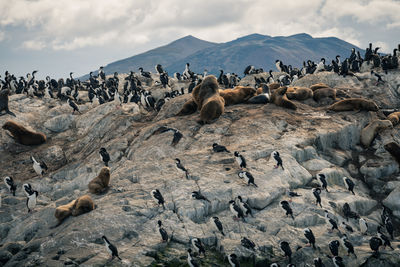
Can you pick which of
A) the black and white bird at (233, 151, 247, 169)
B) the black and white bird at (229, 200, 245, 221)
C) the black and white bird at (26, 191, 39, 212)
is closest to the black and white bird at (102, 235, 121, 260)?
the black and white bird at (229, 200, 245, 221)

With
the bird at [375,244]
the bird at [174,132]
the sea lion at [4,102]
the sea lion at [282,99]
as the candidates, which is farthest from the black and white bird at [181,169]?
the sea lion at [4,102]

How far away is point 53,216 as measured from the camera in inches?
564

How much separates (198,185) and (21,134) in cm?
1431

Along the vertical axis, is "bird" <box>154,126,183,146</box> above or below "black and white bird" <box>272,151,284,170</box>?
above

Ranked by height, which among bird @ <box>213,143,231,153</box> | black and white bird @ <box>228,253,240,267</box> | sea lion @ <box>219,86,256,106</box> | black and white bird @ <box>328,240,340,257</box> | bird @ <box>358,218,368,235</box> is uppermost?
sea lion @ <box>219,86,256,106</box>

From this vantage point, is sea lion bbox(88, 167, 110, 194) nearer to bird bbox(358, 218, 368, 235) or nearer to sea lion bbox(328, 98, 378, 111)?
bird bbox(358, 218, 368, 235)

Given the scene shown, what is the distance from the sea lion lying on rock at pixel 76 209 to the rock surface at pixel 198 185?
1.03ft

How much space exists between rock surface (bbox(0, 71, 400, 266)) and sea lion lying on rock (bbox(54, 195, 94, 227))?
314mm

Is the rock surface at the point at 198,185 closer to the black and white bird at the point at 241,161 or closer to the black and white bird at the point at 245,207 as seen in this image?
the black and white bird at the point at 245,207

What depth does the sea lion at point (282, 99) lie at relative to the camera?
21.0 meters

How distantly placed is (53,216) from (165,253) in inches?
204

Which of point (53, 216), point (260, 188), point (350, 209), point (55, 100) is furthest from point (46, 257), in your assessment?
point (55, 100)

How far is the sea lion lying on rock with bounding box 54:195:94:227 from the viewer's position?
13414mm

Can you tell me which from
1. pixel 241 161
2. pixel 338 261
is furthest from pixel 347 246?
pixel 241 161
